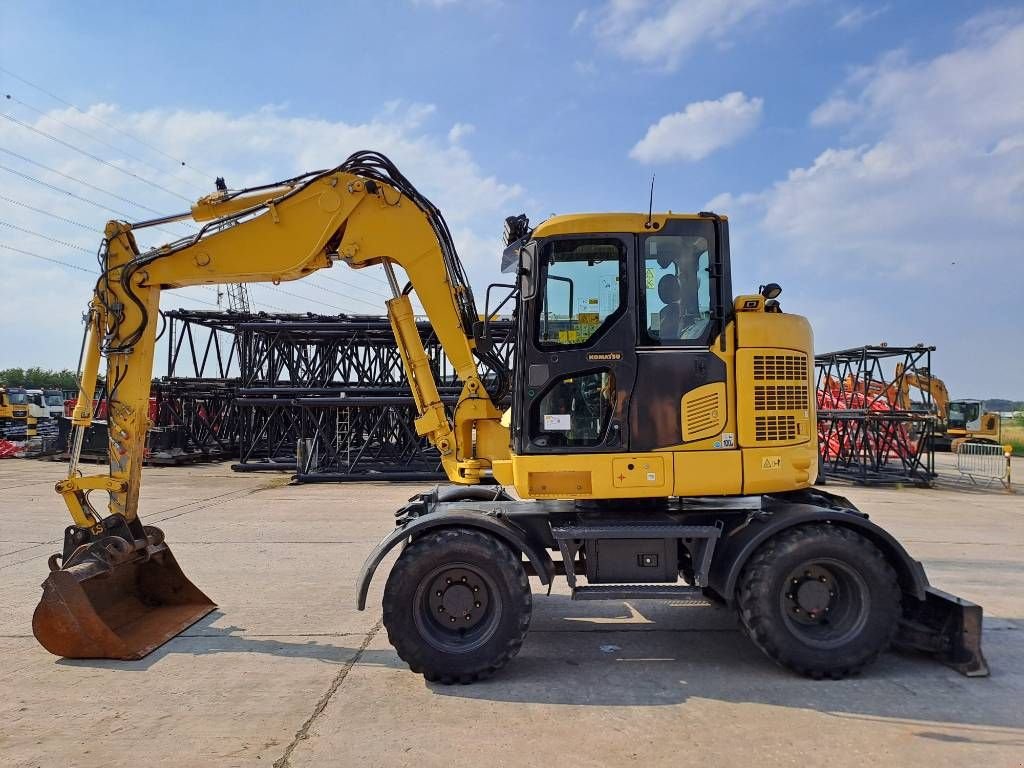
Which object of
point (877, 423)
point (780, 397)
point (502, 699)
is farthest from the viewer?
point (877, 423)

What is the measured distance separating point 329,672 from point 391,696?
69 centimetres

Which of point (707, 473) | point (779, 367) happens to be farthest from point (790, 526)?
point (779, 367)

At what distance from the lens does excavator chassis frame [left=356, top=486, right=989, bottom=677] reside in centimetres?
509

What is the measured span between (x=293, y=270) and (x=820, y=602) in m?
5.03

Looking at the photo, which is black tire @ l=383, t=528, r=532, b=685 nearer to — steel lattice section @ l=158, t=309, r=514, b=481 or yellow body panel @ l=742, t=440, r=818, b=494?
yellow body panel @ l=742, t=440, r=818, b=494

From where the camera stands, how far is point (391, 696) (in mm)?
4699

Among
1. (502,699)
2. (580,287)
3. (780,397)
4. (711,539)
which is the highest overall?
(580,287)

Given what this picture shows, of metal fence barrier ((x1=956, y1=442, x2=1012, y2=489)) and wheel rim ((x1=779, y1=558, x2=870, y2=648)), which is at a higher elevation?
metal fence barrier ((x1=956, y1=442, x2=1012, y2=489))

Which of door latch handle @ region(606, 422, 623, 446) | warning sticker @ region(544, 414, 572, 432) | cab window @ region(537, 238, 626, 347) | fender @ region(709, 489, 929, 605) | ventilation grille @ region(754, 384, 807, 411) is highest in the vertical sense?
cab window @ region(537, 238, 626, 347)

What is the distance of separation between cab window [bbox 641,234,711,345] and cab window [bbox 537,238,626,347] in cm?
22

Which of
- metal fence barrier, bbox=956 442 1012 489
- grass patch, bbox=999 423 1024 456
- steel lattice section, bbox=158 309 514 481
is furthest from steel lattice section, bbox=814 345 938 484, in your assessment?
grass patch, bbox=999 423 1024 456

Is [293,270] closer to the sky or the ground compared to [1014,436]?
closer to the sky

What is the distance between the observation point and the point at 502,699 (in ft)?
15.3

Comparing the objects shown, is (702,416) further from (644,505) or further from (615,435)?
(644,505)
